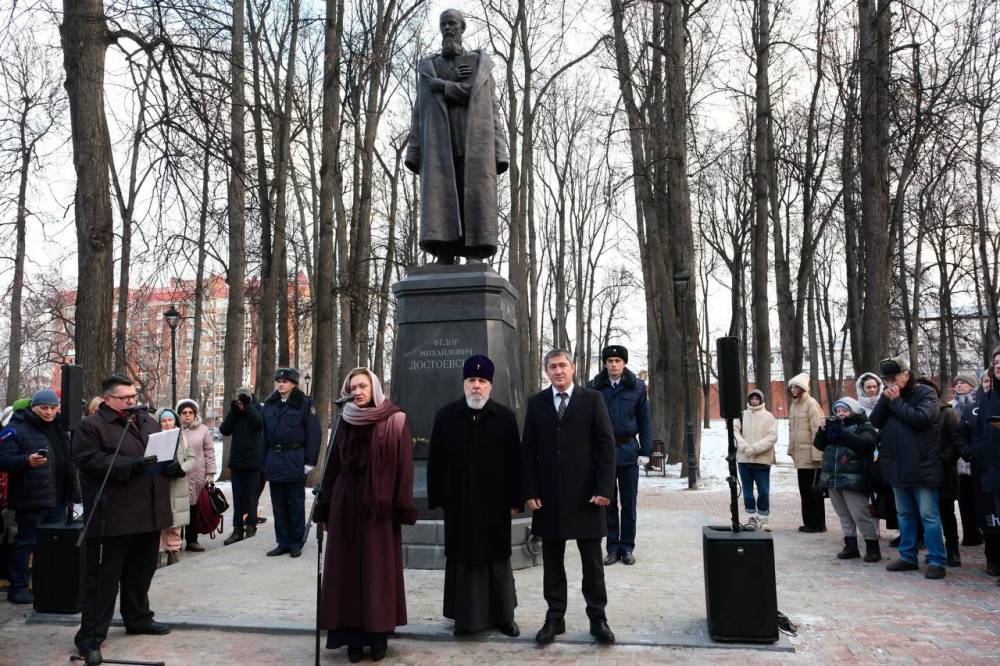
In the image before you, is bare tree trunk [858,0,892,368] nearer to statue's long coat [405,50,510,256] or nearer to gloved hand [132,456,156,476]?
statue's long coat [405,50,510,256]

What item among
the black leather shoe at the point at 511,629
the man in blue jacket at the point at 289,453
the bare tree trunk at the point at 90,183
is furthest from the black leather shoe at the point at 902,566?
the bare tree trunk at the point at 90,183

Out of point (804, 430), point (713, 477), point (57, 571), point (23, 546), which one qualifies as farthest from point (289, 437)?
point (713, 477)

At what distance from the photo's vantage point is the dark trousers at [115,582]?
16.9 feet

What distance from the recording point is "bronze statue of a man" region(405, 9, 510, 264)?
26.9 feet

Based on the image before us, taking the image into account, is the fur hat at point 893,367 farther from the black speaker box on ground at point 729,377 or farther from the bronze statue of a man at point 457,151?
the bronze statue of a man at point 457,151

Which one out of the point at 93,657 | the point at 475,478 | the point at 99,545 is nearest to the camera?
the point at 93,657

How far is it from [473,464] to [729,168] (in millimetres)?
25779

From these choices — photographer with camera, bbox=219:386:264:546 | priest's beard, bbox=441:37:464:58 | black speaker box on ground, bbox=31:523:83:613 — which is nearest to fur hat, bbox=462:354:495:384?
black speaker box on ground, bbox=31:523:83:613

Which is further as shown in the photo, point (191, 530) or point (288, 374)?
point (191, 530)

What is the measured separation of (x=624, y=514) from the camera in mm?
7812

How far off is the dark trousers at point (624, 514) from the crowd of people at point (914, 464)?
221 cm

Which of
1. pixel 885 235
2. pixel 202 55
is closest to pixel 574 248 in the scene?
pixel 885 235

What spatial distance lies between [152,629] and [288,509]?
3120 millimetres

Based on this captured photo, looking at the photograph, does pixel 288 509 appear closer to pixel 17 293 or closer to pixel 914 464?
pixel 914 464
